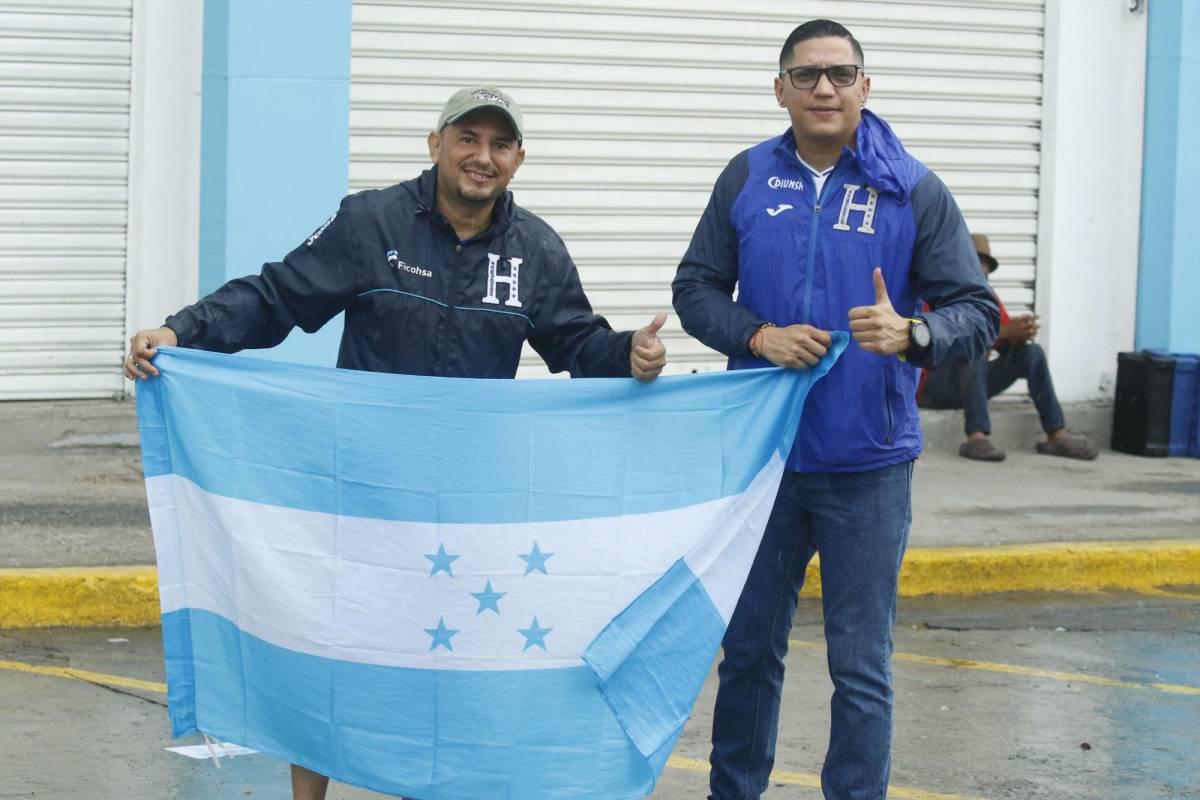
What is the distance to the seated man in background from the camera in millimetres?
12227

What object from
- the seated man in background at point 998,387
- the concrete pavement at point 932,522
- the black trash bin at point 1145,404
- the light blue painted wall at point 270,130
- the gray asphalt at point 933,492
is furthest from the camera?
the black trash bin at point 1145,404

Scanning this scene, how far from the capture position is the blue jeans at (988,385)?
40.2 ft

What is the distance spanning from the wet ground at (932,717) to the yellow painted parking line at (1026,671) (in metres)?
0.01

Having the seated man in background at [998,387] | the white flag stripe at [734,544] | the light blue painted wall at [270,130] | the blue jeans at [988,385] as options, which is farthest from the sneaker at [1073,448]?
the white flag stripe at [734,544]

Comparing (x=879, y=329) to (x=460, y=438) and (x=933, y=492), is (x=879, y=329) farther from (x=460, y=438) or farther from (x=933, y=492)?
(x=933, y=492)

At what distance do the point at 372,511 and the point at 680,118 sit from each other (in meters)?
7.81

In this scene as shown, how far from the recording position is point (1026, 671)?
778 cm

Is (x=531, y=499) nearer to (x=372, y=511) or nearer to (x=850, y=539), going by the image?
(x=372, y=511)

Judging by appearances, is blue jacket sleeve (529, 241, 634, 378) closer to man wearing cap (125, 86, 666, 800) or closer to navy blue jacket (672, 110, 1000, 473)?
man wearing cap (125, 86, 666, 800)

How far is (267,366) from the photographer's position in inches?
195

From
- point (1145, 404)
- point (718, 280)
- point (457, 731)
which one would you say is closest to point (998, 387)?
point (1145, 404)

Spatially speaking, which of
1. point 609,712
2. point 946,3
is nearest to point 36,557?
point 609,712

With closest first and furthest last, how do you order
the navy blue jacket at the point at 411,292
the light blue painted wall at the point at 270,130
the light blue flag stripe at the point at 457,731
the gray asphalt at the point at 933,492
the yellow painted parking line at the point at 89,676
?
the light blue flag stripe at the point at 457,731, the navy blue jacket at the point at 411,292, the yellow painted parking line at the point at 89,676, the gray asphalt at the point at 933,492, the light blue painted wall at the point at 270,130

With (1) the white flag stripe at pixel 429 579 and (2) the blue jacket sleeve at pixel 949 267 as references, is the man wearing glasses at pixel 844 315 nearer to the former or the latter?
(2) the blue jacket sleeve at pixel 949 267
